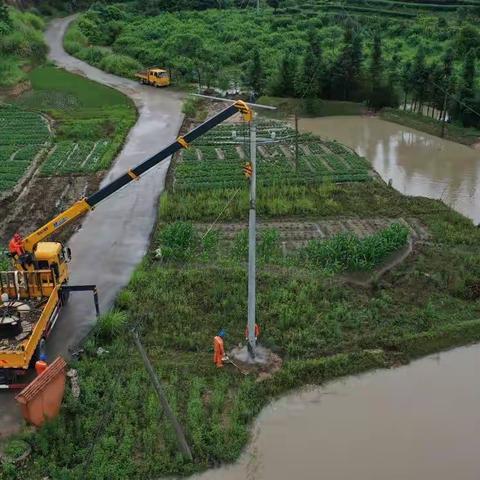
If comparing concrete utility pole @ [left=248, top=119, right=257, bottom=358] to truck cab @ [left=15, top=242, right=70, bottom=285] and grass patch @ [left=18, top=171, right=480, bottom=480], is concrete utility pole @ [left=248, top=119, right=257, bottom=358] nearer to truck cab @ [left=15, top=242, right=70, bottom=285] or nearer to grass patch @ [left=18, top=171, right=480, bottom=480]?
grass patch @ [left=18, top=171, right=480, bottom=480]

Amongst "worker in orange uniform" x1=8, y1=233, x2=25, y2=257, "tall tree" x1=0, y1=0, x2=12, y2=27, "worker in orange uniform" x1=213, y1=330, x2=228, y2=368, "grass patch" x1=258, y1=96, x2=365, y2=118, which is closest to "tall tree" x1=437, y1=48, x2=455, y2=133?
"grass patch" x1=258, y1=96, x2=365, y2=118

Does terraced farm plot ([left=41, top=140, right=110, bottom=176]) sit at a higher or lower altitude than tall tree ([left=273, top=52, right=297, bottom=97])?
lower

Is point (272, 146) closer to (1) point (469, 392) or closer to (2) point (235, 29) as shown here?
(1) point (469, 392)

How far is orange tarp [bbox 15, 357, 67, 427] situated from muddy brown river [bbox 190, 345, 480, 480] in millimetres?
3554

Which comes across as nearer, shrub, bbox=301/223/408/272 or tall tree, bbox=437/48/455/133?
shrub, bbox=301/223/408/272

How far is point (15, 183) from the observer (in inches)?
1049

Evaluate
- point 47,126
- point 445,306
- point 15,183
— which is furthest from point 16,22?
point 445,306

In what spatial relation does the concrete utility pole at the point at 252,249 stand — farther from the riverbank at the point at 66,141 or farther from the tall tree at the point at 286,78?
the tall tree at the point at 286,78

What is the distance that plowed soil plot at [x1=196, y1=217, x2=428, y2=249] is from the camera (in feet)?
71.1

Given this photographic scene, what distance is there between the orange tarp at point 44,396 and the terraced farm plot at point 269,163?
13.6 meters

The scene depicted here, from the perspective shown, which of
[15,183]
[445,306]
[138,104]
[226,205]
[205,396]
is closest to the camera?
[205,396]

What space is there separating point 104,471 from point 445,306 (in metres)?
10.7

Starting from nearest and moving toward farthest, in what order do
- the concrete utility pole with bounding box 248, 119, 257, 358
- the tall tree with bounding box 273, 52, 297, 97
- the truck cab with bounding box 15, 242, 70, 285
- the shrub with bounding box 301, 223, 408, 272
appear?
the concrete utility pole with bounding box 248, 119, 257, 358 < the truck cab with bounding box 15, 242, 70, 285 < the shrub with bounding box 301, 223, 408, 272 < the tall tree with bounding box 273, 52, 297, 97

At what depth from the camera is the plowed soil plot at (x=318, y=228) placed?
21.7 metres
